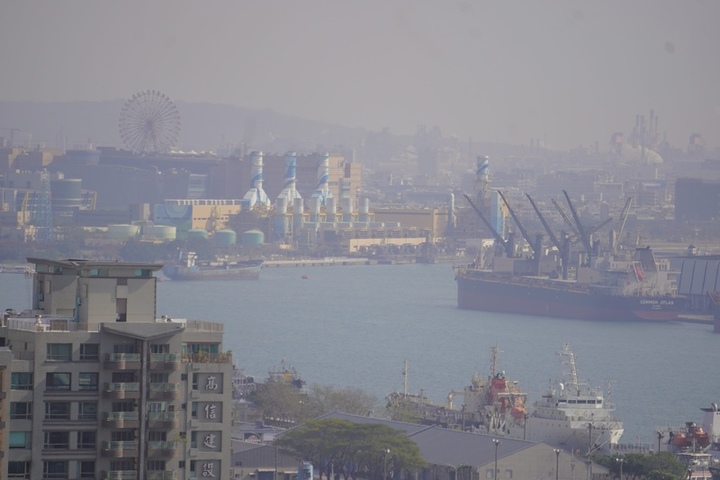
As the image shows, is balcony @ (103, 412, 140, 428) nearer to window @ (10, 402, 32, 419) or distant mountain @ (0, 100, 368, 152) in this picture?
window @ (10, 402, 32, 419)

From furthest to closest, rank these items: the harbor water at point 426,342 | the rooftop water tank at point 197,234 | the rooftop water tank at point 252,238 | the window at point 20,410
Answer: the rooftop water tank at point 252,238
the rooftop water tank at point 197,234
the harbor water at point 426,342
the window at point 20,410

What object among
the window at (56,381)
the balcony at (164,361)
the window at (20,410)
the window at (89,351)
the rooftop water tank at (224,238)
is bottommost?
the window at (20,410)

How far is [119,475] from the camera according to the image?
26.1 ft

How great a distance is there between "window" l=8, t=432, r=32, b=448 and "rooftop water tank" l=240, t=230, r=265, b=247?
60.2 metres

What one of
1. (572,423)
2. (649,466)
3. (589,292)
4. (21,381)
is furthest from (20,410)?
(589,292)

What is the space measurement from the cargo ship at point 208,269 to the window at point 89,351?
47632mm

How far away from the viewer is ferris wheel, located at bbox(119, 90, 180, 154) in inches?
3137

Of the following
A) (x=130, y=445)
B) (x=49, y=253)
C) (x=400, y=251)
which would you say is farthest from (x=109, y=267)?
(x=400, y=251)

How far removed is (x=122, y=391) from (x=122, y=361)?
Answer: 11 centimetres

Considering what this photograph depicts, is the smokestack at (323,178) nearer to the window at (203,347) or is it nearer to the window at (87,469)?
the window at (203,347)

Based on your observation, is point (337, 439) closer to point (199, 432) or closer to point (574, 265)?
point (199, 432)

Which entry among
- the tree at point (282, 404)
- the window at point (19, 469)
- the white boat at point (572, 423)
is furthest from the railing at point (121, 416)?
the tree at point (282, 404)

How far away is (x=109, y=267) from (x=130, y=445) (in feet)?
2.34

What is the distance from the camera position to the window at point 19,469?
25.8 feet
